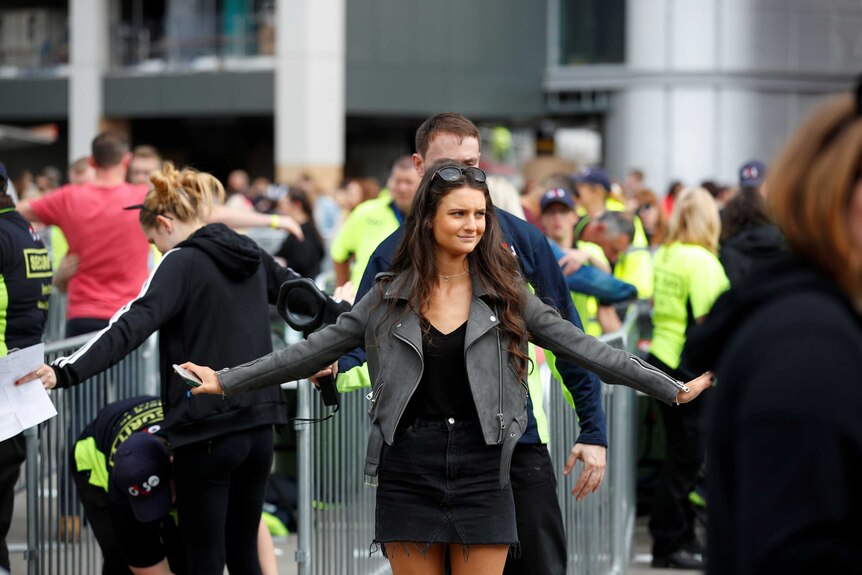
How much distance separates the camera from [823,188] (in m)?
1.95

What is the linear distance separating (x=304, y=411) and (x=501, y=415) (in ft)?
5.47

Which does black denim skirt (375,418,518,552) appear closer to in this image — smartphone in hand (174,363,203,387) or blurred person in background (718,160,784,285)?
smartphone in hand (174,363,203,387)

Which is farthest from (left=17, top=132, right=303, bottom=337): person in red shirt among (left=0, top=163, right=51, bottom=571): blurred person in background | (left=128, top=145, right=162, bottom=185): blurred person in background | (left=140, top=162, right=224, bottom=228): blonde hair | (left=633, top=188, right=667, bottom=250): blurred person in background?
(left=633, top=188, right=667, bottom=250): blurred person in background

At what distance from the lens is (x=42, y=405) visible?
16.1ft

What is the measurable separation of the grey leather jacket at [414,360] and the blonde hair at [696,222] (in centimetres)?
388

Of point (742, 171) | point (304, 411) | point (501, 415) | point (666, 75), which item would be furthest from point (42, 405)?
point (666, 75)

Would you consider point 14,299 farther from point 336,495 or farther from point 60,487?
point 336,495

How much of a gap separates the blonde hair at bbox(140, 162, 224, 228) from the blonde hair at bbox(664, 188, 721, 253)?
11.4 feet

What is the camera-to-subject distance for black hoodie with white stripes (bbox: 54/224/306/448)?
5035mm

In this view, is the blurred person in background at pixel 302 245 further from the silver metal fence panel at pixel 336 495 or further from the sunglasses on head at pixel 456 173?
the sunglasses on head at pixel 456 173

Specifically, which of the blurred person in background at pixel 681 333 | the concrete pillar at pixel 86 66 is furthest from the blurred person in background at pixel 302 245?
the concrete pillar at pixel 86 66

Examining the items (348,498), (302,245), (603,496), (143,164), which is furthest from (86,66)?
(348,498)

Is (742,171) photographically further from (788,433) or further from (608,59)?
(608,59)

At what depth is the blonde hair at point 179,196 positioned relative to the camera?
17.4 feet
